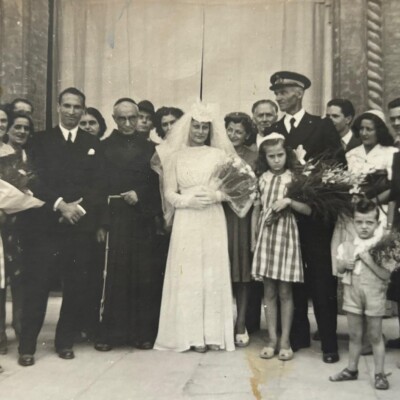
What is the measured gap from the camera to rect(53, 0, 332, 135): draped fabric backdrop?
6.40 m

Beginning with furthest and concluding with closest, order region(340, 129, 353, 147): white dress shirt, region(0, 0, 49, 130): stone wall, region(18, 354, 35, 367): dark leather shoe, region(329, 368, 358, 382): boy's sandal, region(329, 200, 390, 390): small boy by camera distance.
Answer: region(0, 0, 49, 130): stone wall, region(340, 129, 353, 147): white dress shirt, region(18, 354, 35, 367): dark leather shoe, region(329, 368, 358, 382): boy's sandal, region(329, 200, 390, 390): small boy

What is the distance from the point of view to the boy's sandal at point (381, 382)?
3.59 meters

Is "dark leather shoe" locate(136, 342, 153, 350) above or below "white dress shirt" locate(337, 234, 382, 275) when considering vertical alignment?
below

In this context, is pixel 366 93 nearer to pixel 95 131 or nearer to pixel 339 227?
pixel 339 227

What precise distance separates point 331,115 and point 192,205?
4.84 feet

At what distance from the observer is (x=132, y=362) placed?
13.9 feet

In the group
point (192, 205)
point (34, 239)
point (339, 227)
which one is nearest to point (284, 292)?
point (339, 227)

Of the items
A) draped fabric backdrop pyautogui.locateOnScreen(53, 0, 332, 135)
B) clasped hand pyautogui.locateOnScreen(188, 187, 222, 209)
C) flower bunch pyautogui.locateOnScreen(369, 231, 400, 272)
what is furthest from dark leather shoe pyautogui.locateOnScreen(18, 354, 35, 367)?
draped fabric backdrop pyautogui.locateOnScreen(53, 0, 332, 135)

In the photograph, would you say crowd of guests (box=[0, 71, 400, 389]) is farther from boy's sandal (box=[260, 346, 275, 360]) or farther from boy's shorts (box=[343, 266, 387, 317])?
boy's shorts (box=[343, 266, 387, 317])

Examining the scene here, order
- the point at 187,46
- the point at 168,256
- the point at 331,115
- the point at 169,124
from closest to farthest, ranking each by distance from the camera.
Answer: the point at 168,256 < the point at 331,115 < the point at 169,124 < the point at 187,46

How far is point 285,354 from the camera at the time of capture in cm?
428

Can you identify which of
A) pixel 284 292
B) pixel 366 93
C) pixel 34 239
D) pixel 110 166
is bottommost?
pixel 284 292

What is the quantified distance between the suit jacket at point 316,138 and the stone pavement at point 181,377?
57.6 inches

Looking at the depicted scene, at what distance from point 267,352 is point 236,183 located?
1243mm
